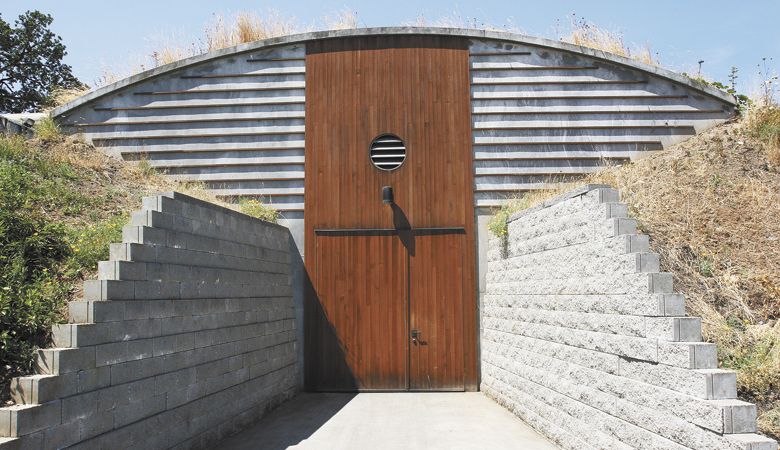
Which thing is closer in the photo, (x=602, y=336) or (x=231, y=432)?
(x=602, y=336)

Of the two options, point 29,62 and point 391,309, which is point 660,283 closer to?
point 391,309

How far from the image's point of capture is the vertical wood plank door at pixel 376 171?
10.1 metres

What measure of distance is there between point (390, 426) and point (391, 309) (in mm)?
2867

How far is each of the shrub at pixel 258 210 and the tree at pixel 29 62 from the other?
15.5 meters

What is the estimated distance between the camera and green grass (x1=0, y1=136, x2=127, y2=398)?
4.51 meters

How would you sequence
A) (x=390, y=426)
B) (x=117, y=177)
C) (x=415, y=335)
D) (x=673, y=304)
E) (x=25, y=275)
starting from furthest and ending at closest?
1. (x=415, y=335)
2. (x=117, y=177)
3. (x=390, y=426)
4. (x=25, y=275)
5. (x=673, y=304)

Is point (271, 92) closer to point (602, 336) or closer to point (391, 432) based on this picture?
point (391, 432)

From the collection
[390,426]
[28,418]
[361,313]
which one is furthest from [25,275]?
[361,313]

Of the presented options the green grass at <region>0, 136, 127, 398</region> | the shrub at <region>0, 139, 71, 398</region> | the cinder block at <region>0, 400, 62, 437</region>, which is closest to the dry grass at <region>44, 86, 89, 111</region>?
the green grass at <region>0, 136, 127, 398</region>

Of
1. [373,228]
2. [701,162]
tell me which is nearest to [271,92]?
[373,228]

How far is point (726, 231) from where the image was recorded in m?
7.08

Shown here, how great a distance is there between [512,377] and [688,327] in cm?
416

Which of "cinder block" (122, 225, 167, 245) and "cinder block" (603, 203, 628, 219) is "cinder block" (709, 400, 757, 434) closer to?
"cinder block" (603, 203, 628, 219)

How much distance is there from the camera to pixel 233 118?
10.7m
